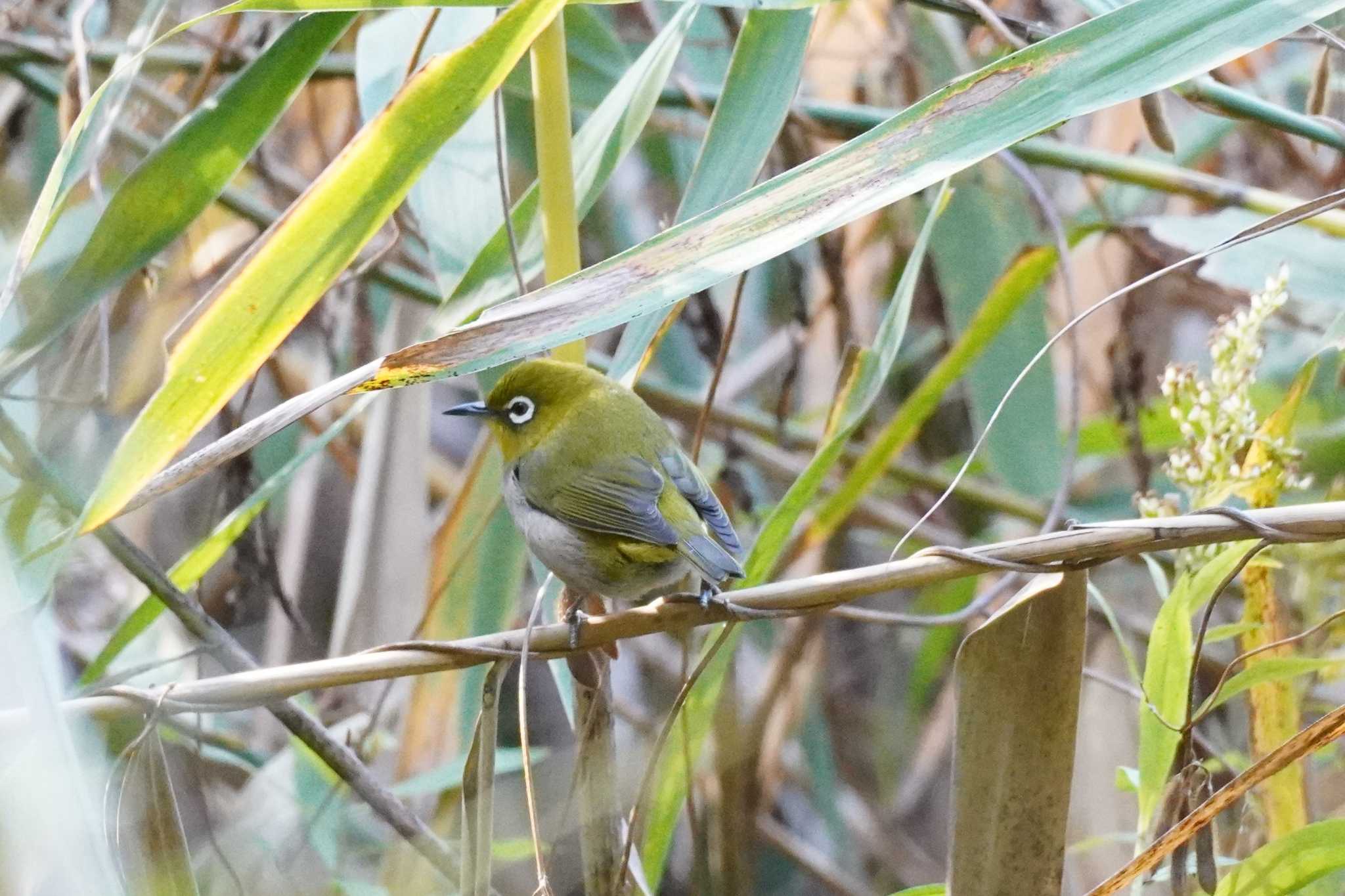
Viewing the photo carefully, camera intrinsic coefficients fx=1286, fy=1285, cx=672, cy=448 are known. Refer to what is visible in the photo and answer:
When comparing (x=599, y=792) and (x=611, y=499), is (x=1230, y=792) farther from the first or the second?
(x=611, y=499)

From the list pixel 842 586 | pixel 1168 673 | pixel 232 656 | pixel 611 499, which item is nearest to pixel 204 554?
pixel 232 656

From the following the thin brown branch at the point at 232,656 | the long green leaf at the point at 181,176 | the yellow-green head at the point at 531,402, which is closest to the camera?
the long green leaf at the point at 181,176

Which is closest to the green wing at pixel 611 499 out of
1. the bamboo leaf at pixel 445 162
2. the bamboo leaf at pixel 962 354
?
the bamboo leaf at pixel 445 162

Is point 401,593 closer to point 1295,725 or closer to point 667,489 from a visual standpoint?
point 667,489

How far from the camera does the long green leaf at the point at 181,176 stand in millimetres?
1564

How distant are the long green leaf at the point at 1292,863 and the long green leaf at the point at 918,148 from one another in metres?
0.79

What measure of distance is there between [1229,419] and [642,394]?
2.05 meters

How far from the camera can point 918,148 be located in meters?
1.32

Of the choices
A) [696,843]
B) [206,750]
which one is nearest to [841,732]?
[696,843]

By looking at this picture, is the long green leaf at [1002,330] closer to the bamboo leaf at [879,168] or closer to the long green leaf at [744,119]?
the long green leaf at [744,119]

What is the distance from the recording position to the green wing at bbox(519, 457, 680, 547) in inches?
75.3

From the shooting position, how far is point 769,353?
13.3 ft

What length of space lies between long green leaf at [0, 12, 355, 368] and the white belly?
654 millimetres

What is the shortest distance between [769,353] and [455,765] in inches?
79.6
